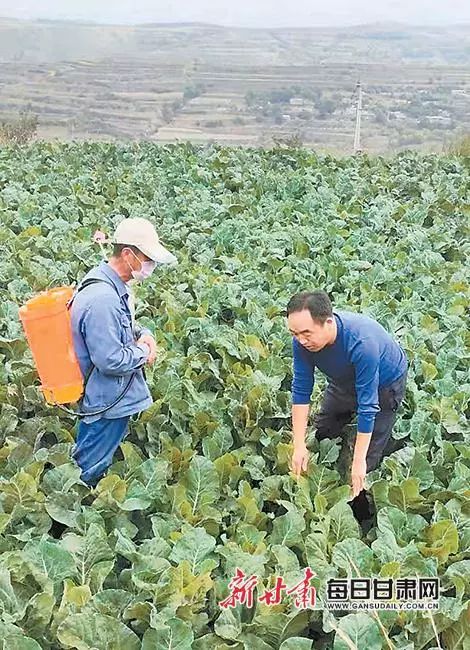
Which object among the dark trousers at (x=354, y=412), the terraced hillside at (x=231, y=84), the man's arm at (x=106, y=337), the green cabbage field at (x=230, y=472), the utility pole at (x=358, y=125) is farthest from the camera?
the terraced hillside at (x=231, y=84)

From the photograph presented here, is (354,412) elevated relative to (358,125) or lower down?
elevated

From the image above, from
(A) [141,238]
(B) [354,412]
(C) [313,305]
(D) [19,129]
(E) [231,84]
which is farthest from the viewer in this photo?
(E) [231,84]

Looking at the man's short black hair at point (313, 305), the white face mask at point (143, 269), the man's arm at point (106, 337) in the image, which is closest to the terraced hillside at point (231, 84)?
the white face mask at point (143, 269)

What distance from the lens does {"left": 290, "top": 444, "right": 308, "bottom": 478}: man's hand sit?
169 inches

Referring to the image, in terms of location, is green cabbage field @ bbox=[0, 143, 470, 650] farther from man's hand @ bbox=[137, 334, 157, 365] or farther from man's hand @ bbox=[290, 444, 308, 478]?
man's hand @ bbox=[137, 334, 157, 365]

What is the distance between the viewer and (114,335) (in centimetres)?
390

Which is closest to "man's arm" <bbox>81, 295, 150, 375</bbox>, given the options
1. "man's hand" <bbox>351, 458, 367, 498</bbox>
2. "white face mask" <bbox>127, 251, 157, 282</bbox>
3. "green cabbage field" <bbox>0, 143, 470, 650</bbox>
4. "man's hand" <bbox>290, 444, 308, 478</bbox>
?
"white face mask" <bbox>127, 251, 157, 282</bbox>

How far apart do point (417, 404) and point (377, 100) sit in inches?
748

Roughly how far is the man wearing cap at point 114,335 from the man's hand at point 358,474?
108 cm

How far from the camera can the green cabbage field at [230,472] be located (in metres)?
3.42

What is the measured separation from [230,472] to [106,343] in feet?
3.53

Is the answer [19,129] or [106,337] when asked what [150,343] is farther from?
[19,129]

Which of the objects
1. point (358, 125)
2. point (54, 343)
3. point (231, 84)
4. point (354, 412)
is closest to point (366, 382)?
point (354, 412)

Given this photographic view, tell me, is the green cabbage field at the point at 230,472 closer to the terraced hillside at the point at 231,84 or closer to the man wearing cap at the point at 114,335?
the man wearing cap at the point at 114,335
